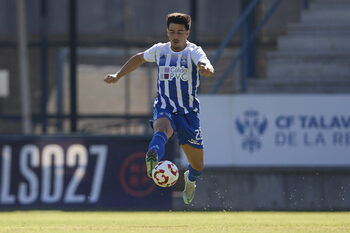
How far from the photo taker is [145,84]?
17875 mm

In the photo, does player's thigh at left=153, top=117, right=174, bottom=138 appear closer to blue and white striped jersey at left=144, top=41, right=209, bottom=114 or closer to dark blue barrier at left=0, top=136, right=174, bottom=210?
blue and white striped jersey at left=144, top=41, right=209, bottom=114

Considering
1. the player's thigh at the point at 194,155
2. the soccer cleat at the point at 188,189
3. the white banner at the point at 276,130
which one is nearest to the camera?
the player's thigh at the point at 194,155

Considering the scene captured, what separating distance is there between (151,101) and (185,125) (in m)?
8.16

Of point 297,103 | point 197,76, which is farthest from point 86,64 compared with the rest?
point 197,76

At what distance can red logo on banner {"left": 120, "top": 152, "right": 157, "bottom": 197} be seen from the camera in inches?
502

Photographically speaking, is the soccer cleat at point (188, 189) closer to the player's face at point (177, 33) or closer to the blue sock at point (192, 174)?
the blue sock at point (192, 174)

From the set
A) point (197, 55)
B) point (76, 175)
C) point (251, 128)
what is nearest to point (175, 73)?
point (197, 55)

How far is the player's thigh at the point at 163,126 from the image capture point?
29.4 ft

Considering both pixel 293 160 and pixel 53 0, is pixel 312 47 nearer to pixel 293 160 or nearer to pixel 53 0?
pixel 293 160

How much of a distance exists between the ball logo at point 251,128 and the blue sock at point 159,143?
4.32m

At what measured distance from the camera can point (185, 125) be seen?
9.29 metres

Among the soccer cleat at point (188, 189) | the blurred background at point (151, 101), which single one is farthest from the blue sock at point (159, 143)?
the blurred background at point (151, 101)

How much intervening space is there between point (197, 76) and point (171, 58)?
1.12 ft

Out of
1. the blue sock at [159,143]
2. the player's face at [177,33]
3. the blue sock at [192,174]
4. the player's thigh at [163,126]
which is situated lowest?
the blue sock at [192,174]
